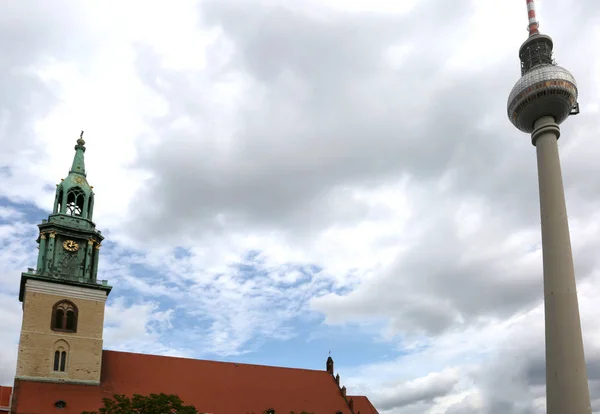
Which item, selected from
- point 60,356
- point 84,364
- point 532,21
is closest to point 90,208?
point 60,356

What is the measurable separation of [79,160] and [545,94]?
1892 inches

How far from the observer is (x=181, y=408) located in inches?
1273

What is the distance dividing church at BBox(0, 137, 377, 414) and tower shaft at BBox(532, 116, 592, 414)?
63.1 feet

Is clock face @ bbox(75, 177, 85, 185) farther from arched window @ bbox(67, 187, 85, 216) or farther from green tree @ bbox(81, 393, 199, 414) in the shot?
green tree @ bbox(81, 393, 199, 414)

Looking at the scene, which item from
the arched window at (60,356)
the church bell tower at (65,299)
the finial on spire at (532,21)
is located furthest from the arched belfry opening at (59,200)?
the finial on spire at (532,21)

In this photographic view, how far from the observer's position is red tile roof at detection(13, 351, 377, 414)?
41094 millimetres

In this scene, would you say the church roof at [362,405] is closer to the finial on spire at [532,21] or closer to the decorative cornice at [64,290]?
the decorative cornice at [64,290]

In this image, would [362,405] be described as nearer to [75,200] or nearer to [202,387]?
[202,387]

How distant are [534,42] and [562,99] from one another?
8258 millimetres

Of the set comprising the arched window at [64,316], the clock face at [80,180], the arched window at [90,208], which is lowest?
the arched window at [64,316]

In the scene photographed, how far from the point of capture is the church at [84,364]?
1642 inches

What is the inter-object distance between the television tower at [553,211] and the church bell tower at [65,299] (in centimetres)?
3933

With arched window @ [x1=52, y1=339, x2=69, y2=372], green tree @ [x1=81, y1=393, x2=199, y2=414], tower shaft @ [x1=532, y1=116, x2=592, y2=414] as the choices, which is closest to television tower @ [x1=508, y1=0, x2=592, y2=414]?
tower shaft @ [x1=532, y1=116, x2=592, y2=414]

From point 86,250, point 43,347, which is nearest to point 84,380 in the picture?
point 43,347
